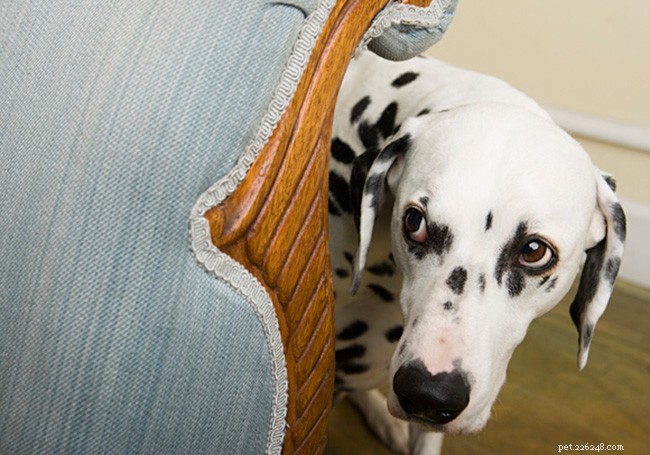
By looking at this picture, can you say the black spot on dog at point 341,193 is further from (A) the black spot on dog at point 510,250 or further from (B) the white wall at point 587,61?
(B) the white wall at point 587,61

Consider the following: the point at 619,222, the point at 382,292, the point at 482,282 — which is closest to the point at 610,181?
the point at 619,222

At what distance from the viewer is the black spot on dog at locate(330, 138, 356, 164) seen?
1481 millimetres

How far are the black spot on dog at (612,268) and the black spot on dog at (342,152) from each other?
472mm

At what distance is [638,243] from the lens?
2.55 meters

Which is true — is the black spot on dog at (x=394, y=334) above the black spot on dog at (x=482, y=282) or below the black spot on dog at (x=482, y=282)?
below

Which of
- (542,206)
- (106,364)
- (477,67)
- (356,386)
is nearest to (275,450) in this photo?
(106,364)

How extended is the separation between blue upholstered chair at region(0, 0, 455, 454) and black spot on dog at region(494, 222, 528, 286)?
0.41m

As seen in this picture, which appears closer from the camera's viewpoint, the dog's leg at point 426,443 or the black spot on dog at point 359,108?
the black spot on dog at point 359,108

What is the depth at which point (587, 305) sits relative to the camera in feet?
4.28

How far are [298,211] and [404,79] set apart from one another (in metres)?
0.69

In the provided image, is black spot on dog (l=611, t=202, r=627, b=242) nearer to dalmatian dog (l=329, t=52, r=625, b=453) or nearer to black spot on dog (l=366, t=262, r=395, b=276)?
dalmatian dog (l=329, t=52, r=625, b=453)

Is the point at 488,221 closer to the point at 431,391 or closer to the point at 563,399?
the point at 431,391

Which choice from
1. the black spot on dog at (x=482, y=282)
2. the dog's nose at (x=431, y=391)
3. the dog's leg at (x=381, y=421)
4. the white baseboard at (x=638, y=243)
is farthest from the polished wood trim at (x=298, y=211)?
the white baseboard at (x=638, y=243)

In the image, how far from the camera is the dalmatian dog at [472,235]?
108 cm
